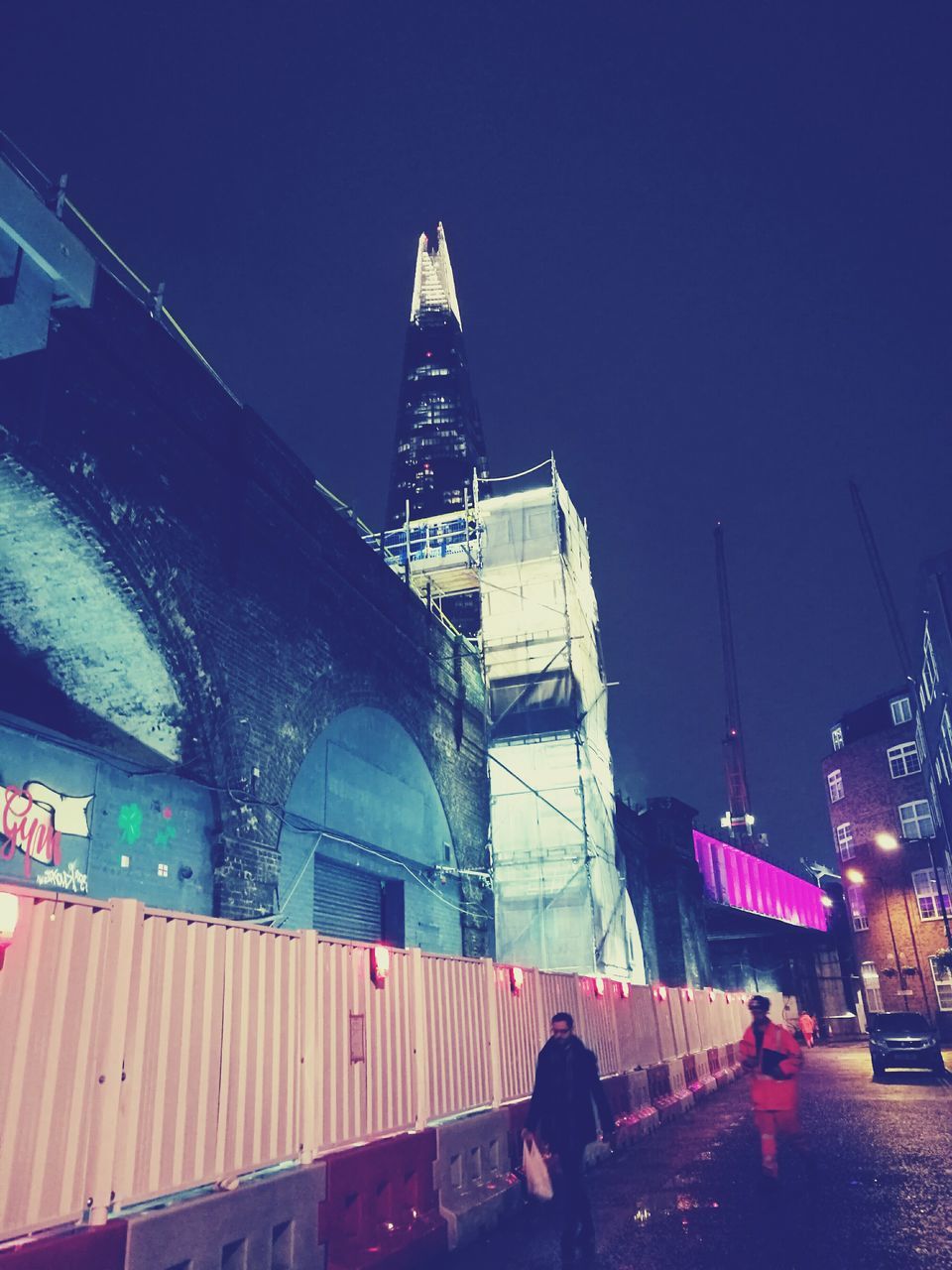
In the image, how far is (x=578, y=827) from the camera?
19.0m

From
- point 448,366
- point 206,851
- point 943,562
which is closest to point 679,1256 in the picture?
point 206,851

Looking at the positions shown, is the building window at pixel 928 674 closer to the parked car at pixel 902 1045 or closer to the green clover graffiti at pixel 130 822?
the parked car at pixel 902 1045

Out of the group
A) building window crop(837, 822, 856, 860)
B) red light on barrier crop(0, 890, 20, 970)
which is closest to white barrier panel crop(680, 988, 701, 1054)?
red light on barrier crop(0, 890, 20, 970)

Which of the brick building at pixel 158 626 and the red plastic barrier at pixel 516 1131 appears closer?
the red plastic barrier at pixel 516 1131

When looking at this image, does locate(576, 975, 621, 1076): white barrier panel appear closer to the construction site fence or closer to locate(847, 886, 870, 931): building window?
the construction site fence

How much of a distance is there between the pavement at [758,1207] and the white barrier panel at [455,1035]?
985mm

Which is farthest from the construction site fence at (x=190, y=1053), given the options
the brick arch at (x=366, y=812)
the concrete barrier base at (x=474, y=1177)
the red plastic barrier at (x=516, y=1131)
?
the brick arch at (x=366, y=812)

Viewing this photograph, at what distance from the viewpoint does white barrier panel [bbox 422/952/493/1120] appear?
691 cm

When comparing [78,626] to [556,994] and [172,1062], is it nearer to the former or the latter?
[172,1062]

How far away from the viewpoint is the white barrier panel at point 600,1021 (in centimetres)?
1074

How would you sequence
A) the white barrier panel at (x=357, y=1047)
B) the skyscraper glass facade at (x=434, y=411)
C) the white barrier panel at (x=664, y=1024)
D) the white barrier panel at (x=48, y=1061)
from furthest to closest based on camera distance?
the skyscraper glass facade at (x=434, y=411) → the white barrier panel at (x=664, y=1024) → the white barrier panel at (x=357, y=1047) → the white barrier panel at (x=48, y=1061)

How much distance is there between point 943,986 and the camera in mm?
41406

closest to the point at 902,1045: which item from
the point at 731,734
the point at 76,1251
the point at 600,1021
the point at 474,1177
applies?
the point at 600,1021

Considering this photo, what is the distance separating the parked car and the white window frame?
3210cm
